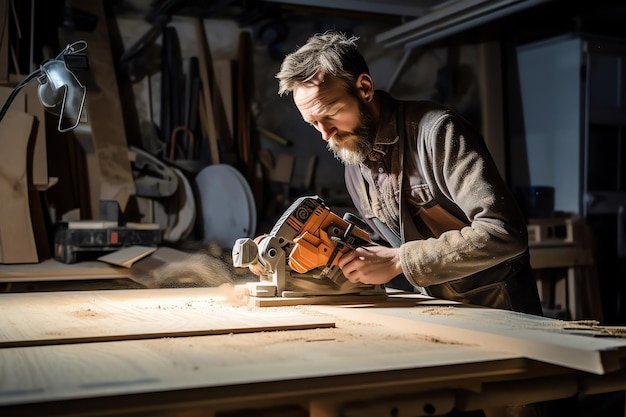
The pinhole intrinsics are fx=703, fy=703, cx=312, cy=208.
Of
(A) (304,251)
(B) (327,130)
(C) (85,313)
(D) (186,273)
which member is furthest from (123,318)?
(D) (186,273)

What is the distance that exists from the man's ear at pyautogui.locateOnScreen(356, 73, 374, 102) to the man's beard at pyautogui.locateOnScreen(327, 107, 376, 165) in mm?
51

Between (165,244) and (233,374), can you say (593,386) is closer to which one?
(233,374)

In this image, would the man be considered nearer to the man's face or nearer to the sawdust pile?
the man's face

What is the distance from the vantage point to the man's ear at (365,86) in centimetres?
251

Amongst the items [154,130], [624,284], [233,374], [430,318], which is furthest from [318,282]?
[624,284]

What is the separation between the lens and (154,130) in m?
Result: 4.79

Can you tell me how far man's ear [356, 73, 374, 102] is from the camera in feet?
8.23

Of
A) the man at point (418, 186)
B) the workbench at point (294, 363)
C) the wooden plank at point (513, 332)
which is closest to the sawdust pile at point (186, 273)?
the man at point (418, 186)

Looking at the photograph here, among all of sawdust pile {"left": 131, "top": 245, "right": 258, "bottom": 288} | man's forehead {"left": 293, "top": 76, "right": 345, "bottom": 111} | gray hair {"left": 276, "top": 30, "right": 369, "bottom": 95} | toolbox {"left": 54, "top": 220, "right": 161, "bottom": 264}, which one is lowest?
sawdust pile {"left": 131, "top": 245, "right": 258, "bottom": 288}

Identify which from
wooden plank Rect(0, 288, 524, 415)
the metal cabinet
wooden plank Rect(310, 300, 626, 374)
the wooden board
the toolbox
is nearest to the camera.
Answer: wooden plank Rect(0, 288, 524, 415)

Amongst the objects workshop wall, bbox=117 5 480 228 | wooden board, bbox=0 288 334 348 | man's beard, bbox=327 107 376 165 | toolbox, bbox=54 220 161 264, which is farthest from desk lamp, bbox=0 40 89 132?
workshop wall, bbox=117 5 480 228

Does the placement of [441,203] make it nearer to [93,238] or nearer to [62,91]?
[62,91]

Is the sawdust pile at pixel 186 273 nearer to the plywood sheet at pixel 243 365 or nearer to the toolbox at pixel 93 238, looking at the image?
the toolbox at pixel 93 238

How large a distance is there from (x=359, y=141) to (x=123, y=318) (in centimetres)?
104
